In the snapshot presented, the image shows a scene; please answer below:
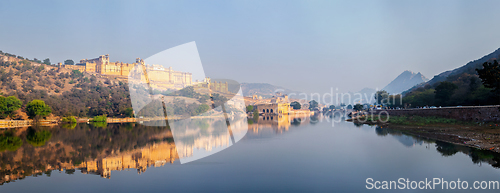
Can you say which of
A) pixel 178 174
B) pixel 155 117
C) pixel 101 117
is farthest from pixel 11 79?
pixel 178 174

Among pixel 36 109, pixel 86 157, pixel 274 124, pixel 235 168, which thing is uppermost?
pixel 36 109

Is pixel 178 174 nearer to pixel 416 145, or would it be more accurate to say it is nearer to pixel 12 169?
pixel 12 169

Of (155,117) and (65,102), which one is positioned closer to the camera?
(65,102)

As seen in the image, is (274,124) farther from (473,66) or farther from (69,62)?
(69,62)

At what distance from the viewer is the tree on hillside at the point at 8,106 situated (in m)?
36.5

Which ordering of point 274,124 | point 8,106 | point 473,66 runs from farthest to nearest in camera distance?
point 473,66, point 274,124, point 8,106

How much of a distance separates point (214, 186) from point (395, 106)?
64122mm

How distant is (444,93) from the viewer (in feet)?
135

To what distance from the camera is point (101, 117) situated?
4781 cm

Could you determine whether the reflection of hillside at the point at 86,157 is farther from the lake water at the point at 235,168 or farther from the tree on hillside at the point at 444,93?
the tree on hillside at the point at 444,93

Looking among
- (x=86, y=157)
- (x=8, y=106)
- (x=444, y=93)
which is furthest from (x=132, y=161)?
(x=444, y=93)

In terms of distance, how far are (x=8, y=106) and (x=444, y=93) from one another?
180ft

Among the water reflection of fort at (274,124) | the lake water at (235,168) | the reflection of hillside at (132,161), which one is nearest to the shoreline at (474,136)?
the lake water at (235,168)

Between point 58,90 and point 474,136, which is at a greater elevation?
point 58,90
